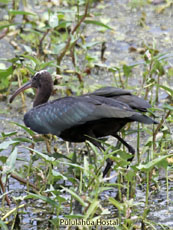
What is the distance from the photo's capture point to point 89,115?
206 inches

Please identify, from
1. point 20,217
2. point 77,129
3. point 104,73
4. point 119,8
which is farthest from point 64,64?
point 20,217

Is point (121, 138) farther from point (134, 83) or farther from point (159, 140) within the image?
point (134, 83)

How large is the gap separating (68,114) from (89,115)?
0.23 meters

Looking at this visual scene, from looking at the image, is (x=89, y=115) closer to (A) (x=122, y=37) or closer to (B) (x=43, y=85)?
(B) (x=43, y=85)

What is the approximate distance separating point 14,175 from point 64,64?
135 inches

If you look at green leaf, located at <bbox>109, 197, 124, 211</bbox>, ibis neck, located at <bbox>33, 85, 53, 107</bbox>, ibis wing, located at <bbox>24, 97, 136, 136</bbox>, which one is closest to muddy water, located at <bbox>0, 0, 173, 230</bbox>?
ibis neck, located at <bbox>33, 85, 53, 107</bbox>

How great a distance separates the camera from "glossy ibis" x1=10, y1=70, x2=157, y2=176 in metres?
5.22

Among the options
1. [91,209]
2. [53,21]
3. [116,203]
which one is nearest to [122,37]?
[53,21]

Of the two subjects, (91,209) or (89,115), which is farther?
(89,115)

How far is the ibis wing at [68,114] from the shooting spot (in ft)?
17.1

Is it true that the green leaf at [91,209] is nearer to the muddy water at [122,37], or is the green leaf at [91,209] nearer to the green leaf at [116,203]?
the green leaf at [116,203]

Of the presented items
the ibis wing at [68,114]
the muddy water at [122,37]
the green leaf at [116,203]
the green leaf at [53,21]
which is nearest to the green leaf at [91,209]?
the green leaf at [116,203]

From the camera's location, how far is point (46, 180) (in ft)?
16.7

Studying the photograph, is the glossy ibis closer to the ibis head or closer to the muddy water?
the ibis head
